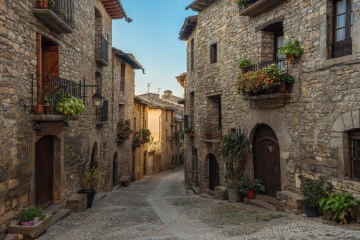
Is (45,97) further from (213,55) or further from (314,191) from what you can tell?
(213,55)

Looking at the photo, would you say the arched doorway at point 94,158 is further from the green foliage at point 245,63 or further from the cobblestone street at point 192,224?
the green foliage at point 245,63

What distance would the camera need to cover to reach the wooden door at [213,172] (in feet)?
45.3

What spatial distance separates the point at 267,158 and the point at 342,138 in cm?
323

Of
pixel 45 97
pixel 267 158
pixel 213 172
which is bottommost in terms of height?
pixel 213 172

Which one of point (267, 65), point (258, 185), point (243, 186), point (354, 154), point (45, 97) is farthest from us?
point (243, 186)

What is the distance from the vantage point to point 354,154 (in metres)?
7.13

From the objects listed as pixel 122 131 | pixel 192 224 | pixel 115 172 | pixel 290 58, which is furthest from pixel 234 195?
pixel 115 172

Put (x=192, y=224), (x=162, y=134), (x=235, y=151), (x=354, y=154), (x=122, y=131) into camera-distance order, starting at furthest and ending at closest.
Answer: (x=162, y=134)
(x=122, y=131)
(x=235, y=151)
(x=192, y=224)
(x=354, y=154)

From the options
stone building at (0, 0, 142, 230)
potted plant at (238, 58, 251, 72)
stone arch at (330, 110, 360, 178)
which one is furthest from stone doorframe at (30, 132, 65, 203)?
stone arch at (330, 110, 360, 178)

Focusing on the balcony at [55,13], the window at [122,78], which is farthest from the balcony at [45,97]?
the window at [122,78]

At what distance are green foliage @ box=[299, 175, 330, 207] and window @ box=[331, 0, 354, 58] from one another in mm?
3004

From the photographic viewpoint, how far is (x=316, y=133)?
7.97 metres

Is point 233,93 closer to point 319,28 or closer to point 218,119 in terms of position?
point 218,119

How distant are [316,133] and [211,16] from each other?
736 cm
